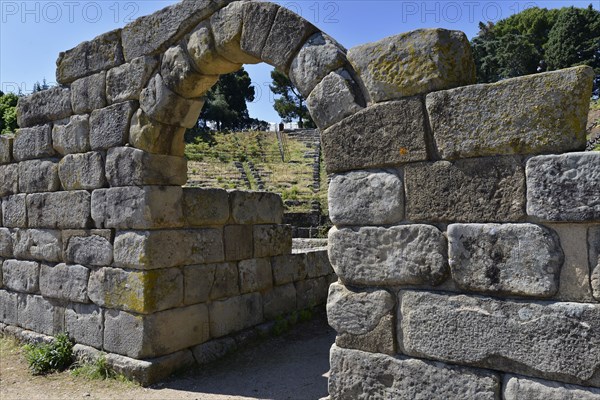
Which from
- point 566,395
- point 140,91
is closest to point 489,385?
point 566,395

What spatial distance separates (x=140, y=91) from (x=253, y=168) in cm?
2555

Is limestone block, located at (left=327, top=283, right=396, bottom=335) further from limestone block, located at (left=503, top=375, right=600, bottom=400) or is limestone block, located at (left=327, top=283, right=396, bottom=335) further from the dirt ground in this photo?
the dirt ground

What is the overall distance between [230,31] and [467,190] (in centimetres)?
266

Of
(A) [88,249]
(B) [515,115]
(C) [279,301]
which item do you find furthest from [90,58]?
(B) [515,115]

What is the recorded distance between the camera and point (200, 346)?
5.62 metres

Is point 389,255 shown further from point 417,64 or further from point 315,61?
point 315,61

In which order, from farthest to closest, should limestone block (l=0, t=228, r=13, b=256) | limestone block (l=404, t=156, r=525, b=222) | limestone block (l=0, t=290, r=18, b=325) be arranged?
1. limestone block (l=0, t=228, r=13, b=256)
2. limestone block (l=0, t=290, r=18, b=325)
3. limestone block (l=404, t=156, r=525, b=222)

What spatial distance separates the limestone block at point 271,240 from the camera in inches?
263

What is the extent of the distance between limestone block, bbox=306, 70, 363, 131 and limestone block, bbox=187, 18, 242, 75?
5.26ft

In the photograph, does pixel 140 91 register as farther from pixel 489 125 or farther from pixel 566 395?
pixel 566 395

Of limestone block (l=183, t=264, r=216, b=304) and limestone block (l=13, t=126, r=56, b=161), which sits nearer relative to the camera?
limestone block (l=183, t=264, r=216, b=304)

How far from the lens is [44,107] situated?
6.37 m

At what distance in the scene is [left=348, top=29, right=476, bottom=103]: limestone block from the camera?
3.06 metres

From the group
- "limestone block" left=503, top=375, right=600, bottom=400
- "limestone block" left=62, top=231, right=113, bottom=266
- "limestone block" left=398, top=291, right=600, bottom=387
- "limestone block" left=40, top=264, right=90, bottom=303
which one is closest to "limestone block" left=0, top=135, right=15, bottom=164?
"limestone block" left=40, top=264, right=90, bottom=303
